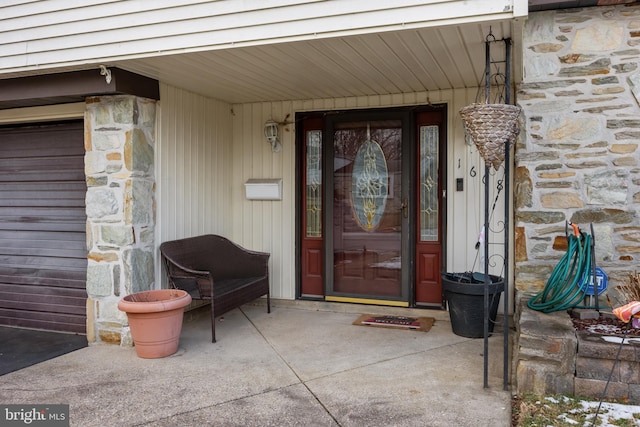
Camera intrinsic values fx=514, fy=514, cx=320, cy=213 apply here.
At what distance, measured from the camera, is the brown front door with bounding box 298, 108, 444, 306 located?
15.3ft

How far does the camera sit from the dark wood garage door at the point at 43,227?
14.0 feet

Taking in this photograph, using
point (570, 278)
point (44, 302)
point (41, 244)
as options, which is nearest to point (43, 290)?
point (44, 302)

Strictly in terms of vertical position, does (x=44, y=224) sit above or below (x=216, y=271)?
above

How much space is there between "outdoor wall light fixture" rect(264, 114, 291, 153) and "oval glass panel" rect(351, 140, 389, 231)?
0.80 meters

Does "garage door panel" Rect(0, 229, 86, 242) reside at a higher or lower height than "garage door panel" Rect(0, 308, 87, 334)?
higher

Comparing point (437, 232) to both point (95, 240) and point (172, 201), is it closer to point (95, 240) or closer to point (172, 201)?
point (172, 201)

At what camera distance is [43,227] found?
14.6ft

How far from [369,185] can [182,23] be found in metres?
2.30

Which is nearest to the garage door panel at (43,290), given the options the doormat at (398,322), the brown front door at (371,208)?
the brown front door at (371,208)

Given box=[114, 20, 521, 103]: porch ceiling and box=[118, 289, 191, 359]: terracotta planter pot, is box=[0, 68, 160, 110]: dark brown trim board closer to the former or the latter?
box=[114, 20, 521, 103]: porch ceiling

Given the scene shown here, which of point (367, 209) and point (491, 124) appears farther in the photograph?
point (367, 209)

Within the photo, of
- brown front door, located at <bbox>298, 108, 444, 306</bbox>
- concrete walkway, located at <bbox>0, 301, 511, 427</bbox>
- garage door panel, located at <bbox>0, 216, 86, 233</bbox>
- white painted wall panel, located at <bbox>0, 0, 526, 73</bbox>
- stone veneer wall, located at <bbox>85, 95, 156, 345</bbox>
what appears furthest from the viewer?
brown front door, located at <bbox>298, 108, 444, 306</bbox>

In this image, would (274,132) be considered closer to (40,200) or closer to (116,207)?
(116,207)

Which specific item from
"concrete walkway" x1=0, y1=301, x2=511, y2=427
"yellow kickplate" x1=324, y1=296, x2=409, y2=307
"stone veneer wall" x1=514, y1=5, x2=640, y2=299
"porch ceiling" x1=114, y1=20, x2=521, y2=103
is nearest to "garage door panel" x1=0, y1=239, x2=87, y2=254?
"concrete walkway" x1=0, y1=301, x2=511, y2=427
